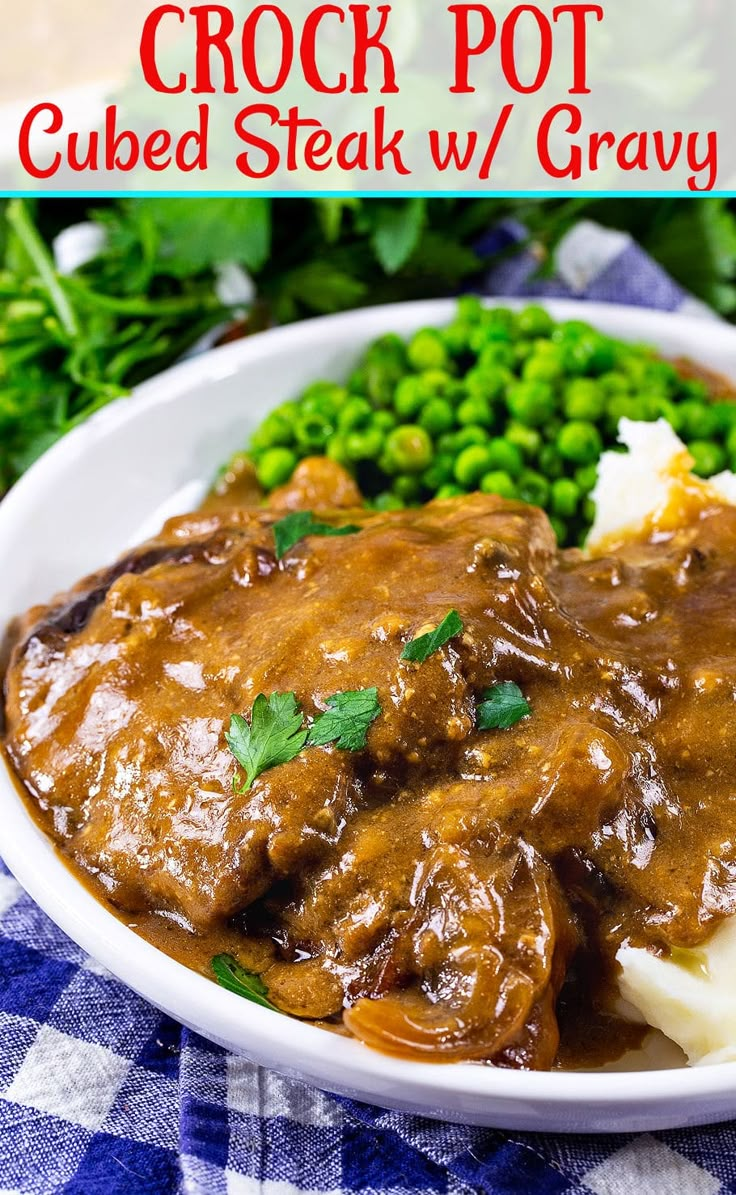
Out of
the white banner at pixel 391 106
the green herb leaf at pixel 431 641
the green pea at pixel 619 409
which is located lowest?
the green pea at pixel 619 409

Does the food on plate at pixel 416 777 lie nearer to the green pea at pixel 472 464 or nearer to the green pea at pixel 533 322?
the green pea at pixel 472 464

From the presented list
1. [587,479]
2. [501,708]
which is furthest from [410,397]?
[501,708]

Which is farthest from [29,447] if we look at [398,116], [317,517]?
[398,116]

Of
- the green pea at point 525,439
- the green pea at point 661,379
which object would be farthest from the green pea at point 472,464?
the green pea at point 661,379

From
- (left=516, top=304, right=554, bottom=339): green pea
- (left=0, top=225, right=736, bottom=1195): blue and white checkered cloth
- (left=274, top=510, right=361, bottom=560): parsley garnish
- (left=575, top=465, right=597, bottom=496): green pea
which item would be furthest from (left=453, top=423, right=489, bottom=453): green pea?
(left=0, top=225, right=736, bottom=1195): blue and white checkered cloth

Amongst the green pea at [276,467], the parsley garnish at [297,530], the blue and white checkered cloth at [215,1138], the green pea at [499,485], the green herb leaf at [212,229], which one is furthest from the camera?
the green herb leaf at [212,229]

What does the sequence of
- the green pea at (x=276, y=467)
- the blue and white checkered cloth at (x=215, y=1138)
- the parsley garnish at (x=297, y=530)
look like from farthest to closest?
the green pea at (x=276, y=467) → the parsley garnish at (x=297, y=530) → the blue and white checkered cloth at (x=215, y=1138)

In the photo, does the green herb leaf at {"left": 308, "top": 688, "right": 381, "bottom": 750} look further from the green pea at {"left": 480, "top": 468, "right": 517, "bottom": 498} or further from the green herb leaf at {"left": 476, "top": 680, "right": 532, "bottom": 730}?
the green pea at {"left": 480, "top": 468, "right": 517, "bottom": 498}
